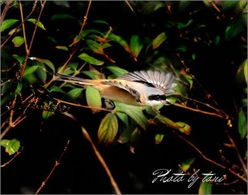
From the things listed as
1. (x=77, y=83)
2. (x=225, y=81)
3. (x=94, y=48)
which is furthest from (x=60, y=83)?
(x=225, y=81)

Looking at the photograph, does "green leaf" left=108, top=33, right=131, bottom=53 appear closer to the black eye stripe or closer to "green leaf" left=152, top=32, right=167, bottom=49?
"green leaf" left=152, top=32, right=167, bottom=49

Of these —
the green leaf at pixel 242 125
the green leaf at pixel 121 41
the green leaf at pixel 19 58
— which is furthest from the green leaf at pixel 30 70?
the green leaf at pixel 242 125

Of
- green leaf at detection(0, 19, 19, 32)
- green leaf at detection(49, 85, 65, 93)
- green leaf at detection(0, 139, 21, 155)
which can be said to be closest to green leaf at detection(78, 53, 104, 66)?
green leaf at detection(49, 85, 65, 93)

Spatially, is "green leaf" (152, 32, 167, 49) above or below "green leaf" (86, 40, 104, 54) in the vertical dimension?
below

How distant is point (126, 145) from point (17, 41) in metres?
0.64

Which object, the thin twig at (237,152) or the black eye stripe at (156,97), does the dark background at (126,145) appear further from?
the black eye stripe at (156,97)

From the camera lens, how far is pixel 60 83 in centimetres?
164

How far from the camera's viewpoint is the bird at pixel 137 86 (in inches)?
58.7

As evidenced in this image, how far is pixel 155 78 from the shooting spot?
5.49 ft

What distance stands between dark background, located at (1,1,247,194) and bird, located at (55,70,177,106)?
0.53 ft

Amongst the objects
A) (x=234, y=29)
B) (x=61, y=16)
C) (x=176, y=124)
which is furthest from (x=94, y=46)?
(x=234, y=29)

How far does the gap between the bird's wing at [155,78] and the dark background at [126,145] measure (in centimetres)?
16

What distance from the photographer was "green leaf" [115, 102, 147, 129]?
159 centimetres

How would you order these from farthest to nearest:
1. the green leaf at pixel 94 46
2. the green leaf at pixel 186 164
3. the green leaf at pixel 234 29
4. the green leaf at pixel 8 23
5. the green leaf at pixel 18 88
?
the green leaf at pixel 186 164
the green leaf at pixel 234 29
the green leaf at pixel 94 46
the green leaf at pixel 8 23
the green leaf at pixel 18 88
